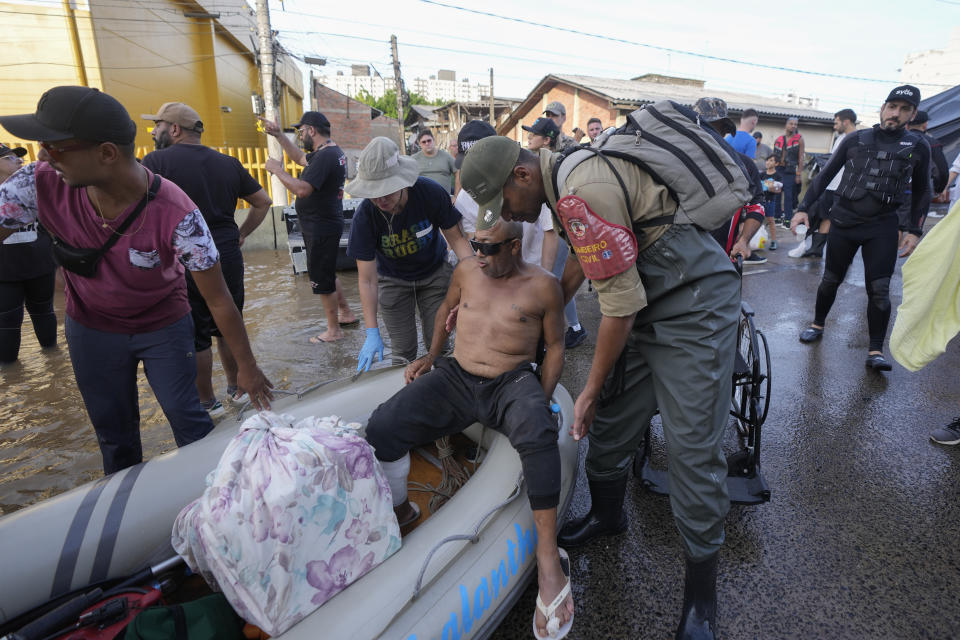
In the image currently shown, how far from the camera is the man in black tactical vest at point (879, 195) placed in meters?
3.75

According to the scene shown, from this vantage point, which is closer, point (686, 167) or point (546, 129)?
point (686, 167)

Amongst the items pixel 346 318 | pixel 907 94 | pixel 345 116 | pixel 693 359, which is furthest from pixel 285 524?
pixel 345 116

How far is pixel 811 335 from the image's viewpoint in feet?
15.4

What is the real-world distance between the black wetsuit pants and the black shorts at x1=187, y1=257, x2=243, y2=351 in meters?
4.73

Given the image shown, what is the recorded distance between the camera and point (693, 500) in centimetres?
179

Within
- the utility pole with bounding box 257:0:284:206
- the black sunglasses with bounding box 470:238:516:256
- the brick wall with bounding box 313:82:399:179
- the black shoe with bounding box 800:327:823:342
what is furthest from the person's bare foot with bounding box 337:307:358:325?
the brick wall with bounding box 313:82:399:179

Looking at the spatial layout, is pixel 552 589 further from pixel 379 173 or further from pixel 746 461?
pixel 379 173

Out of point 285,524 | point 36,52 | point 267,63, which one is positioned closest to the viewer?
point 285,524

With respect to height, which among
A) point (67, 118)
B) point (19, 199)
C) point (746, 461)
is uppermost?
point (67, 118)

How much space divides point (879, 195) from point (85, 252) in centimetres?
496

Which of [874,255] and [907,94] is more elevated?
[907,94]

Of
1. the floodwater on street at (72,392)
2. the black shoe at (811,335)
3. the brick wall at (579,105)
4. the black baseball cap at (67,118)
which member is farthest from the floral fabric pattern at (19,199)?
the brick wall at (579,105)

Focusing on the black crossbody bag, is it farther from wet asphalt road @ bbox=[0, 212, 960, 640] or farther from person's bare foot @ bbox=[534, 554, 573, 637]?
person's bare foot @ bbox=[534, 554, 573, 637]

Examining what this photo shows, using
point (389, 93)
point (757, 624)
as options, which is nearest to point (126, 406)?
point (757, 624)
